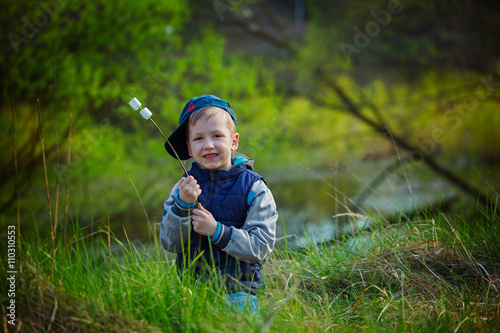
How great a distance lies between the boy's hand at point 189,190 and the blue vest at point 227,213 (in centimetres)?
15

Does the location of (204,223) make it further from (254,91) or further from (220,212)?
(254,91)

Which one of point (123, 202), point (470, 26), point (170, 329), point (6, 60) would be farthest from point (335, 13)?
point (170, 329)

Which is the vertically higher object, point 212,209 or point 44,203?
point 212,209

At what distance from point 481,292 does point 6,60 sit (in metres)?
5.81

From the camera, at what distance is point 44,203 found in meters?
A: 6.61

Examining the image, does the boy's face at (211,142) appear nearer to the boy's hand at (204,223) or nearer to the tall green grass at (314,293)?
the boy's hand at (204,223)

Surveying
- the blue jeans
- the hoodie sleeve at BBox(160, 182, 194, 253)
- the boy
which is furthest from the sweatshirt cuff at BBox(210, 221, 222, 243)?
the blue jeans

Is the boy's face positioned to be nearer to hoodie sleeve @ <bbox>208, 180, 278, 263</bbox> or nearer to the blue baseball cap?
the blue baseball cap

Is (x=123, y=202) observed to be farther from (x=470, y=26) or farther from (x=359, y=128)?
(x=359, y=128)

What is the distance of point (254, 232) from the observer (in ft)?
6.31

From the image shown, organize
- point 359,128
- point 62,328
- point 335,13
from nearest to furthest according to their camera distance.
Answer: point 62,328 < point 335,13 < point 359,128

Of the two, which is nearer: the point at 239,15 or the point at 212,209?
the point at 212,209

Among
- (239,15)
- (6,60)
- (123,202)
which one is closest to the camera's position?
(6,60)

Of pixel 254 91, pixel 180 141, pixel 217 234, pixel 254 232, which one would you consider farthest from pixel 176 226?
pixel 254 91
